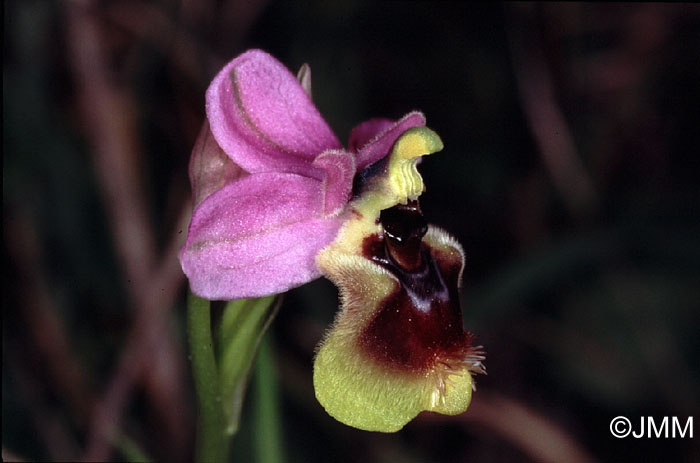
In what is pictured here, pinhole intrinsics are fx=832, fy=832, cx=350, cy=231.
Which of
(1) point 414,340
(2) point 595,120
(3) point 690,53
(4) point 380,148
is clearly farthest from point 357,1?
(1) point 414,340

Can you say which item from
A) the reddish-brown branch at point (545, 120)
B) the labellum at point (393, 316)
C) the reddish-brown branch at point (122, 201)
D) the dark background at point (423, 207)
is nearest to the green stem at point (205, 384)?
the labellum at point (393, 316)

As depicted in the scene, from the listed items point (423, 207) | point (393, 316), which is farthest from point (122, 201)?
point (393, 316)

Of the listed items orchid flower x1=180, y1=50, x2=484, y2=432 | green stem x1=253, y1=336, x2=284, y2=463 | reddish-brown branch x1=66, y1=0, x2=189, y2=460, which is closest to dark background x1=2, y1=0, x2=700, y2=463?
reddish-brown branch x1=66, y1=0, x2=189, y2=460

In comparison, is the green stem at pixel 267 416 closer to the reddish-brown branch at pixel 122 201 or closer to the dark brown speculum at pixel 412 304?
the dark brown speculum at pixel 412 304

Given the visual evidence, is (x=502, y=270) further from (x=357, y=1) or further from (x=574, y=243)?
(x=357, y=1)

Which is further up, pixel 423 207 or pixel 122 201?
pixel 423 207

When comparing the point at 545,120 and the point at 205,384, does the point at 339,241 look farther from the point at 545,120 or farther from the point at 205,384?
the point at 545,120

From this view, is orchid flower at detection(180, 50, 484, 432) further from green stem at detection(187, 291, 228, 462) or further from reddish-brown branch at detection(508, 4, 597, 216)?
reddish-brown branch at detection(508, 4, 597, 216)
